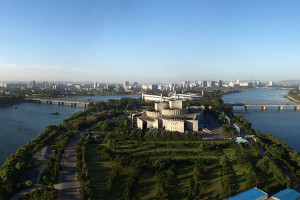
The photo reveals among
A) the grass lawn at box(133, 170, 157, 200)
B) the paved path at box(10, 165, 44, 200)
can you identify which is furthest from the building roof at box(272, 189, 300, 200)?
the paved path at box(10, 165, 44, 200)

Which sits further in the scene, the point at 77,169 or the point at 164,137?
the point at 164,137

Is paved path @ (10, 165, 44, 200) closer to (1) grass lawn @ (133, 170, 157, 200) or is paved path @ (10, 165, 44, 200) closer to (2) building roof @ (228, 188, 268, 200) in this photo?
(1) grass lawn @ (133, 170, 157, 200)

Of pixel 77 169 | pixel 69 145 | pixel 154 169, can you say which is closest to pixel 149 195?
pixel 154 169

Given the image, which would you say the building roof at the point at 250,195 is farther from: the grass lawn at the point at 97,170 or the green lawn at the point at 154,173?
the grass lawn at the point at 97,170

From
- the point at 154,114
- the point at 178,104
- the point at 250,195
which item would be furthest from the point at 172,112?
the point at 250,195

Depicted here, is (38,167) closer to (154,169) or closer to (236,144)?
(154,169)

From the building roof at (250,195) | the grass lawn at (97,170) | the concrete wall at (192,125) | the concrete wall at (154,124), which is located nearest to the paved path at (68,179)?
the grass lawn at (97,170)
